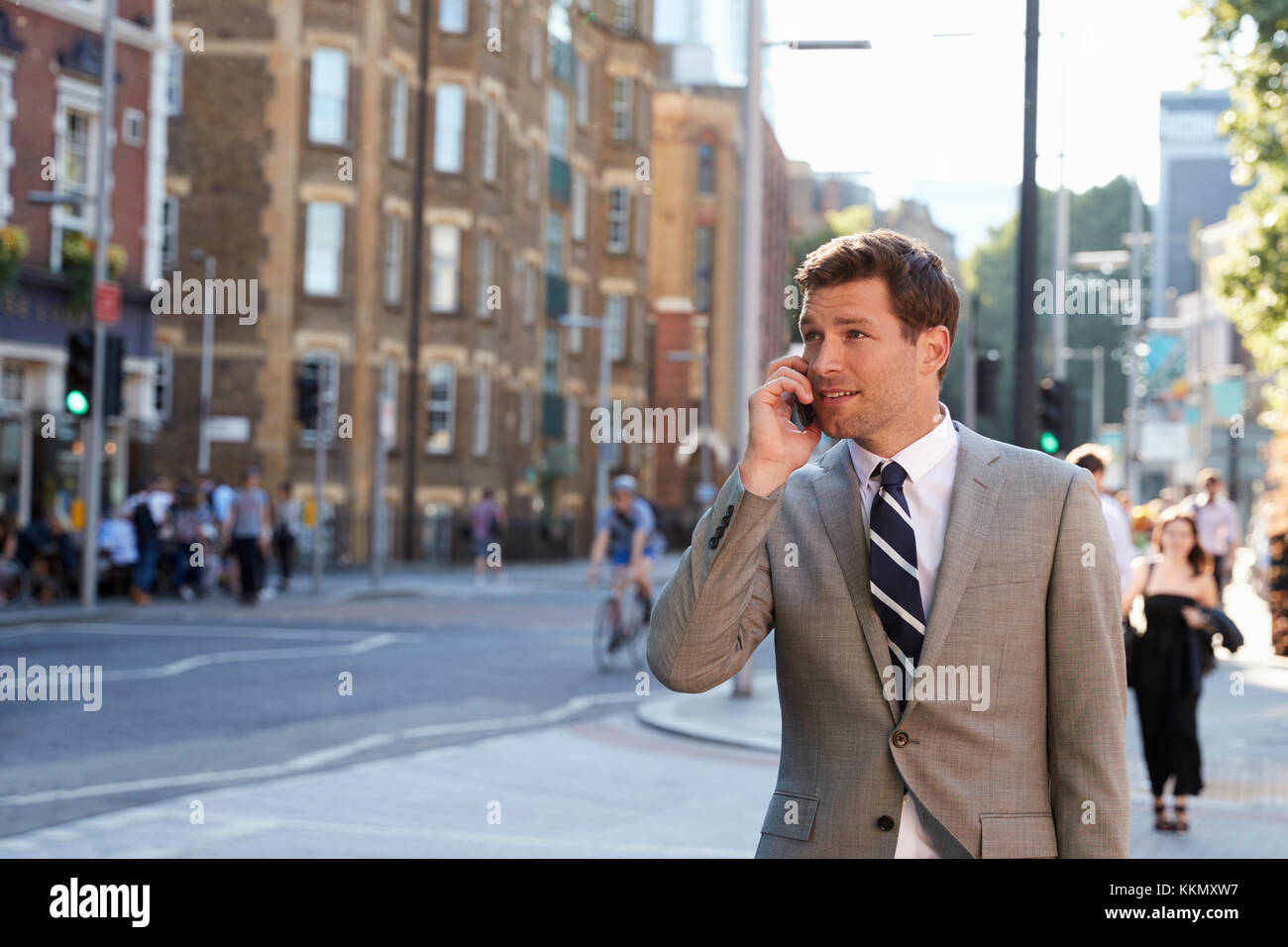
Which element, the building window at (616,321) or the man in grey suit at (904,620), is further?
the building window at (616,321)

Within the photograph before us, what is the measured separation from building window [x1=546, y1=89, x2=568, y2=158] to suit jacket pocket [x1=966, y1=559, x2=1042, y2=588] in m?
45.4

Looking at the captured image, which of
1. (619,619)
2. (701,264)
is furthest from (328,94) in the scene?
(619,619)

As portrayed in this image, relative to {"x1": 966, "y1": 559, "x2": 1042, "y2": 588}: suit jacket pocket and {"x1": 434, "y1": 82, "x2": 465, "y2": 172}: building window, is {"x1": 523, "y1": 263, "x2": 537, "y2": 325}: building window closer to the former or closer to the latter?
{"x1": 434, "y1": 82, "x2": 465, "y2": 172}: building window

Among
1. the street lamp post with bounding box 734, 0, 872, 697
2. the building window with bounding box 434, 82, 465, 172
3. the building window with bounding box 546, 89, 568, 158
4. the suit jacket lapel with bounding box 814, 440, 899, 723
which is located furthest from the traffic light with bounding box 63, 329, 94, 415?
the building window with bounding box 546, 89, 568, 158

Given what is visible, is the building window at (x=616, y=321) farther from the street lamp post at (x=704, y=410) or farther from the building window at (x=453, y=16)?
the building window at (x=453, y=16)

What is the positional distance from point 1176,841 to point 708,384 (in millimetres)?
52887

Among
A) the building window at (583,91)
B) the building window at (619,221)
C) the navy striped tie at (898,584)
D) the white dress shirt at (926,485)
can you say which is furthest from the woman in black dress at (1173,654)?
the building window at (619,221)

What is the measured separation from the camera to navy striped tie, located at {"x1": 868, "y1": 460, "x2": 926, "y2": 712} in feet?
8.82

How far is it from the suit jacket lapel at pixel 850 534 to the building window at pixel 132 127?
28.4 meters

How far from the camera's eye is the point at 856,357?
270 cm

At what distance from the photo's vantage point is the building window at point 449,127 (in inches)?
1610

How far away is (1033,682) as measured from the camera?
270cm

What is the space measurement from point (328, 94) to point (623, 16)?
16021 millimetres

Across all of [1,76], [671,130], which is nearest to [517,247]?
[671,130]
